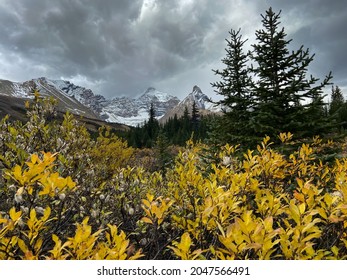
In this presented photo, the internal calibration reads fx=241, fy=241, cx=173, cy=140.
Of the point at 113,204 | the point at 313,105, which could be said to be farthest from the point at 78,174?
the point at 313,105

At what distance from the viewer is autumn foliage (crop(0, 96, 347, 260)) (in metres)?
1.59

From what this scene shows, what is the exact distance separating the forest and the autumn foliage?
13 mm

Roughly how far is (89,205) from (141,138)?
2304 inches

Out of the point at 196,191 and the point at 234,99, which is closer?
the point at 196,191

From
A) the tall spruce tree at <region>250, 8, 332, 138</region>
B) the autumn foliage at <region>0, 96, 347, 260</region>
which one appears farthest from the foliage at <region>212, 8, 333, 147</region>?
the autumn foliage at <region>0, 96, 347, 260</region>

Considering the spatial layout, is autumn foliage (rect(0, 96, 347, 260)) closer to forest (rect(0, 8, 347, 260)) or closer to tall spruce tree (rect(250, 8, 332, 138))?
forest (rect(0, 8, 347, 260))

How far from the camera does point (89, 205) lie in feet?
11.3

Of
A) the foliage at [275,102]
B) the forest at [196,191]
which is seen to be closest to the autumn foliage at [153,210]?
the forest at [196,191]

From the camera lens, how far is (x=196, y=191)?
3.05m

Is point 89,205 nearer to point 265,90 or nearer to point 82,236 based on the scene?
point 82,236

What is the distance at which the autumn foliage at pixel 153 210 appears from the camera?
5.23 ft

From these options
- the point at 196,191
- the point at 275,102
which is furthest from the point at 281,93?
the point at 196,191

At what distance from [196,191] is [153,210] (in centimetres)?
118

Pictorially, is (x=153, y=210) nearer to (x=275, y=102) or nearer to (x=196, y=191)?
(x=196, y=191)
